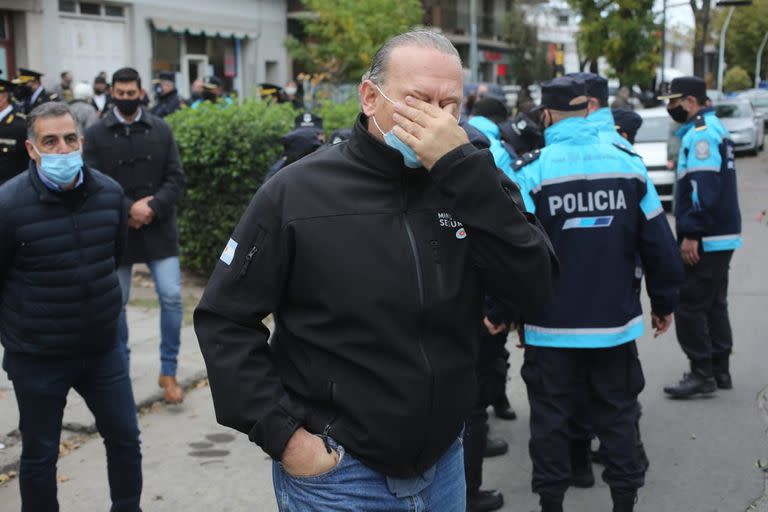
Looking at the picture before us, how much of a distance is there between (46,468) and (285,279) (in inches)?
87.8

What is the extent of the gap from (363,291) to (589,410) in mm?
2404

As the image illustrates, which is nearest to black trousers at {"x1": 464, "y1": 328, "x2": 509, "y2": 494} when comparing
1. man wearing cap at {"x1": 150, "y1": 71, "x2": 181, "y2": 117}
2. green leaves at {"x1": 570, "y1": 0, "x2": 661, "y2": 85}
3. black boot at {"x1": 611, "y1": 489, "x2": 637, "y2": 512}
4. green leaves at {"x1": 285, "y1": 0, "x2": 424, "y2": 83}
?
black boot at {"x1": 611, "y1": 489, "x2": 637, "y2": 512}

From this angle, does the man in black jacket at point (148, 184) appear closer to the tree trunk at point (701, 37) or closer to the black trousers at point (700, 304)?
the black trousers at point (700, 304)

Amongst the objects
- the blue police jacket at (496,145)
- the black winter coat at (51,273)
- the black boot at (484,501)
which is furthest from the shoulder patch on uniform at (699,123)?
the black winter coat at (51,273)

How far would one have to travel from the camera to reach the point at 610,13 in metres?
33.7

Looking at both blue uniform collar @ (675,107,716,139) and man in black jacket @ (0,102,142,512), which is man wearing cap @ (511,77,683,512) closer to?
man in black jacket @ (0,102,142,512)

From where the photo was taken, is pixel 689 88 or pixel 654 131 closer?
pixel 689 88

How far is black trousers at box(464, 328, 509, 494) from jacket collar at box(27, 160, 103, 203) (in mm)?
1886

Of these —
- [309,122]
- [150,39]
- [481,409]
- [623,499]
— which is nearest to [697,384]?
[481,409]

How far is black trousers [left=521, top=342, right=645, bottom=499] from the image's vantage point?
14.2ft

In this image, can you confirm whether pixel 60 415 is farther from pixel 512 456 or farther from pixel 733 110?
pixel 733 110

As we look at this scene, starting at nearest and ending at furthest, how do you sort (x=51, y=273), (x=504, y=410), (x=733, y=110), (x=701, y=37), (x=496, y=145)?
(x=51, y=273), (x=496, y=145), (x=504, y=410), (x=733, y=110), (x=701, y=37)

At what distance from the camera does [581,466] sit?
205 inches

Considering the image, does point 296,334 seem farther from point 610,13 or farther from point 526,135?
point 610,13
